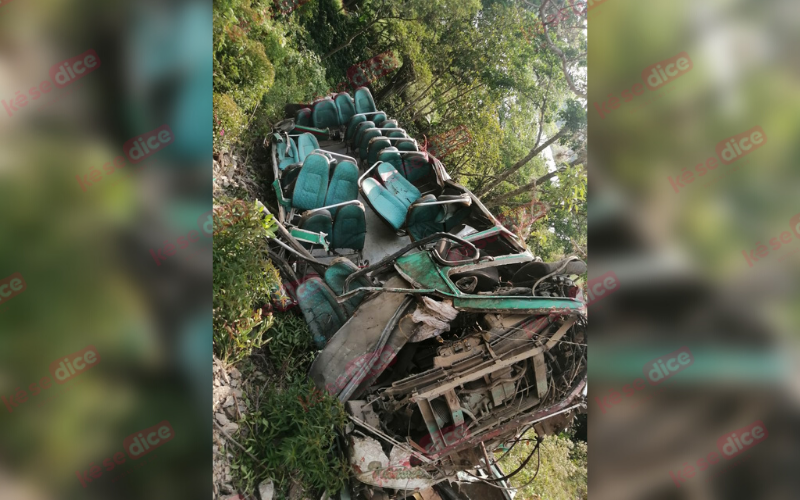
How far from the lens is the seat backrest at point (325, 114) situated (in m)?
8.61

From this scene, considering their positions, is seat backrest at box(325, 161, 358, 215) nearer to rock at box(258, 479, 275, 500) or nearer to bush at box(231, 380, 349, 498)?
→ bush at box(231, 380, 349, 498)

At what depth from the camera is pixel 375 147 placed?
7.77 m

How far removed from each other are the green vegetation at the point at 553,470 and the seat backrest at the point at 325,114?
7142 mm

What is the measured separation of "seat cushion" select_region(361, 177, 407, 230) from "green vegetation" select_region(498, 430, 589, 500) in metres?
5.21

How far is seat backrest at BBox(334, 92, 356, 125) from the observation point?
9039mm

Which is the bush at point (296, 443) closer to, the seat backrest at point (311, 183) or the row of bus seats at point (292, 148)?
the seat backrest at point (311, 183)

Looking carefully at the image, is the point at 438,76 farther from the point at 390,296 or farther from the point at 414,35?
the point at 390,296

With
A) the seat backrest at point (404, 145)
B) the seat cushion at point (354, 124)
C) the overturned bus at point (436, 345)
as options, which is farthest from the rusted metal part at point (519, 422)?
the seat cushion at point (354, 124)
